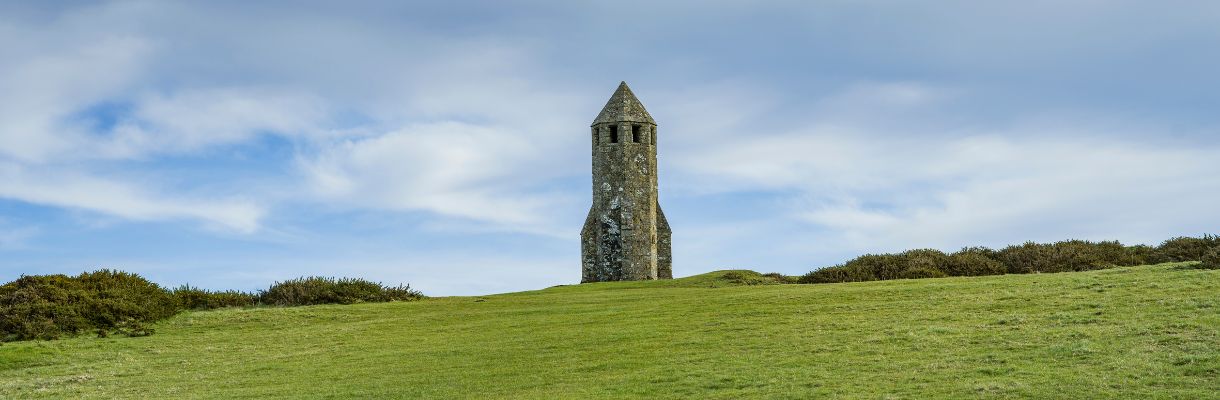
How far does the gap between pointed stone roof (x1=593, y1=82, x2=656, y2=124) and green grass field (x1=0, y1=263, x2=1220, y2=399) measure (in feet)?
84.1

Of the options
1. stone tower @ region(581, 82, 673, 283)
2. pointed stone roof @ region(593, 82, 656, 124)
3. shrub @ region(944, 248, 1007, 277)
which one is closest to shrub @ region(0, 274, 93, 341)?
shrub @ region(944, 248, 1007, 277)

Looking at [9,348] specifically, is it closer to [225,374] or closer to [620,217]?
[225,374]

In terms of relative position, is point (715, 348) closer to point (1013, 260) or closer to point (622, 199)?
point (1013, 260)

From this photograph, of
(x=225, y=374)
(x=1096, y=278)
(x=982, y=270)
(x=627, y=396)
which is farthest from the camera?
(x=982, y=270)

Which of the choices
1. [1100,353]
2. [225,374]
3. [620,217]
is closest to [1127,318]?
[1100,353]

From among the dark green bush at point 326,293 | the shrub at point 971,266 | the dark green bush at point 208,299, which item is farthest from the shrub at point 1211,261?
the dark green bush at point 208,299

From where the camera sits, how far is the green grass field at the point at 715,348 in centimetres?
1564

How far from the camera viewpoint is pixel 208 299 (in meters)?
31.1

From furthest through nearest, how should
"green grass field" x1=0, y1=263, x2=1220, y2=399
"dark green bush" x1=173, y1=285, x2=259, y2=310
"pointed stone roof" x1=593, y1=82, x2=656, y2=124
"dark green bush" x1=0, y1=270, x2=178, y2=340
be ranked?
"pointed stone roof" x1=593, y1=82, x2=656, y2=124, "dark green bush" x1=173, y1=285, x2=259, y2=310, "dark green bush" x1=0, y1=270, x2=178, y2=340, "green grass field" x1=0, y1=263, x2=1220, y2=399

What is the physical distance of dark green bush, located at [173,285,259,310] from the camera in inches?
1214

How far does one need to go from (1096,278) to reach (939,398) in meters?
14.2

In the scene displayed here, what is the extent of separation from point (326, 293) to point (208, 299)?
11.6ft

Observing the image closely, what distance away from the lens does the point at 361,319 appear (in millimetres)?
28156

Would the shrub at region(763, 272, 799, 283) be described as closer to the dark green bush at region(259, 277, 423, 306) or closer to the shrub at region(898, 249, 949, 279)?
the shrub at region(898, 249, 949, 279)
